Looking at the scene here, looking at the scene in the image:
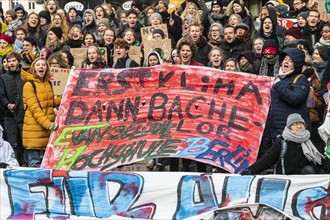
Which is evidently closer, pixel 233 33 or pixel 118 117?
pixel 118 117

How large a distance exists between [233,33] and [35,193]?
191 inches

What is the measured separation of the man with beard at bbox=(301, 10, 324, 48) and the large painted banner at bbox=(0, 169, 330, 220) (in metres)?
5.40

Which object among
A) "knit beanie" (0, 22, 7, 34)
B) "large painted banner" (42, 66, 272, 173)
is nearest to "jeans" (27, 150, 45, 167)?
"large painted banner" (42, 66, 272, 173)

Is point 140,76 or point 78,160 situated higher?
point 140,76

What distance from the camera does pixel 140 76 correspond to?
502 inches

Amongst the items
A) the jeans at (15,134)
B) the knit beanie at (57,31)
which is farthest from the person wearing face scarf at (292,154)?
the knit beanie at (57,31)

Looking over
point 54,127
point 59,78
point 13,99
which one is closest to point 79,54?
point 13,99

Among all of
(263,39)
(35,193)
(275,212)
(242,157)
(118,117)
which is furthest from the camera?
(263,39)

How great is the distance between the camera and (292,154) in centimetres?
1098

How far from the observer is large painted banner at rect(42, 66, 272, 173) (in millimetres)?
11953

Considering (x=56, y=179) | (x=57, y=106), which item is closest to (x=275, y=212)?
(x=56, y=179)

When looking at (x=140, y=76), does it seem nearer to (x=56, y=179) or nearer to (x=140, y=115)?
(x=140, y=115)

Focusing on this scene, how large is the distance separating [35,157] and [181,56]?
2.27 meters

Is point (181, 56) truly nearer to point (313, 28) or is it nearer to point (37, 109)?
point (37, 109)
